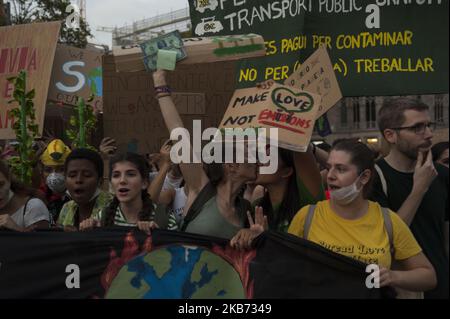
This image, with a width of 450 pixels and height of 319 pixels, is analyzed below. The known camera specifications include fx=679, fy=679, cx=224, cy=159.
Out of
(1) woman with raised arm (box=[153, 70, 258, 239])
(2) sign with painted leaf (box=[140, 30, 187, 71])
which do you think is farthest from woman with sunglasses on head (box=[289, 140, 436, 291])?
(2) sign with painted leaf (box=[140, 30, 187, 71])

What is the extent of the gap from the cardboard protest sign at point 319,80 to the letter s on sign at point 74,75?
2.22m

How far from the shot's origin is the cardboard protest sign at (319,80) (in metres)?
3.77

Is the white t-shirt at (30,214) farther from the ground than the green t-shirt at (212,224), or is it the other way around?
the white t-shirt at (30,214)

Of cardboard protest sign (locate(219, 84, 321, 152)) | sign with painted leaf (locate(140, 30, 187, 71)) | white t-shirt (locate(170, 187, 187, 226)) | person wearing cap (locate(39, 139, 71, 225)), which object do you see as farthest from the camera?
person wearing cap (locate(39, 139, 71, 225))

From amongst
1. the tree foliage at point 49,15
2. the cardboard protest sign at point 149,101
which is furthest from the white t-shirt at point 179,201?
the tree foliage at point 49,15

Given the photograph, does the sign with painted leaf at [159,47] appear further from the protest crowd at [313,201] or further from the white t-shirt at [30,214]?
the white t-shirt at [30,214]

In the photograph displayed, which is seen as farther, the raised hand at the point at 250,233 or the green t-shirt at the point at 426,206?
the green t-shirt at the point at 426,206

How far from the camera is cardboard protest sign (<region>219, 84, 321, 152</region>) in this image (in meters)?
3.22

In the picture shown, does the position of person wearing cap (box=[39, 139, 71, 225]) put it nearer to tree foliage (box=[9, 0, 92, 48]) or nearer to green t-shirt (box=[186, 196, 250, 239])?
green t-shirt (box=[186, 196, 250, 239])

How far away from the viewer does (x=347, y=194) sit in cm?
295

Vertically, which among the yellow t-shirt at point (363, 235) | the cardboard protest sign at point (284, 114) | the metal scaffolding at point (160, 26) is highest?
the metal scaffolding at point (160, 26)

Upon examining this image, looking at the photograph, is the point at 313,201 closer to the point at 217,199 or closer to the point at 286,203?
the point at 286,203

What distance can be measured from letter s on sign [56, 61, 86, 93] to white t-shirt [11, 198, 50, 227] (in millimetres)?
1779
